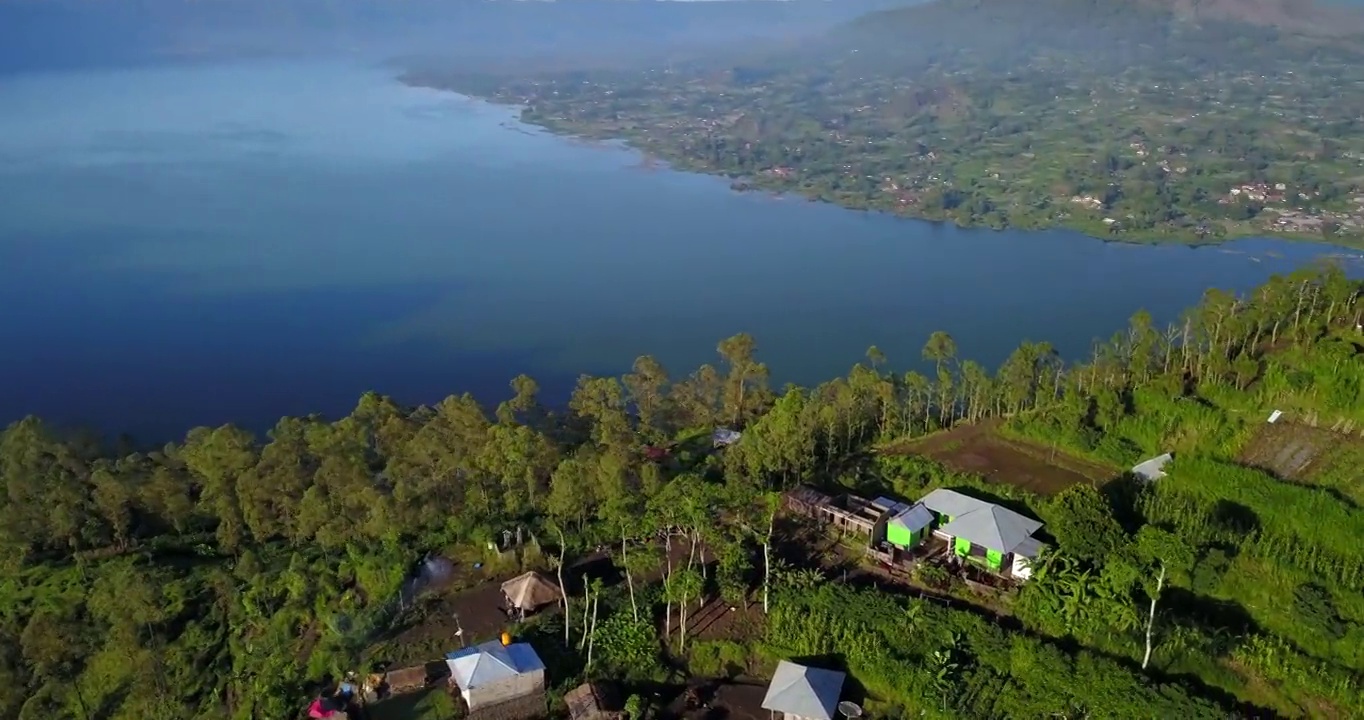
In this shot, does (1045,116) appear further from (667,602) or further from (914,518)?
(667,602)

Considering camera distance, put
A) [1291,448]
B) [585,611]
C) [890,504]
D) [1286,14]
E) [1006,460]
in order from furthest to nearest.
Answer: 1. [1286,14]
2. [1006,460]
3. [1291,448]
4. [890,504]
5. [585,611]

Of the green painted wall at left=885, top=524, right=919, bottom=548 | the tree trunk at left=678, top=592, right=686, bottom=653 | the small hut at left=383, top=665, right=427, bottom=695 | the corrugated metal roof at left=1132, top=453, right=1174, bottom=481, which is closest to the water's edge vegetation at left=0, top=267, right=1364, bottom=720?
the tree trunk at left=678, top=592, right=686, bottom=653

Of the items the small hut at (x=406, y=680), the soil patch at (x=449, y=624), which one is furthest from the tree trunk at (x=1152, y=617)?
the small hut at (x=406, y=680)

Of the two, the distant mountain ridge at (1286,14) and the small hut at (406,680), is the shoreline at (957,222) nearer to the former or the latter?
the small hut at (406,680)

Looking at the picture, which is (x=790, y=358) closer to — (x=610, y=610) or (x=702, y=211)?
(x=610, y=610)

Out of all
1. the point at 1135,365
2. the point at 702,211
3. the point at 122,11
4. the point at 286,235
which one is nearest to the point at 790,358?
the point at 1135,365

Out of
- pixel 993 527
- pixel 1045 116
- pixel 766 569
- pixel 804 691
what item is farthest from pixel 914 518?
pixel 1045 116
